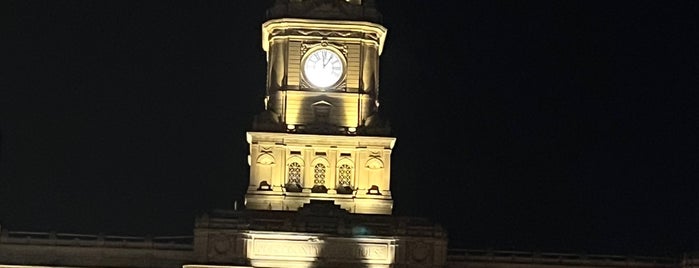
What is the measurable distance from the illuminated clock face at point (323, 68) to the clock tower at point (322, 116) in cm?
5

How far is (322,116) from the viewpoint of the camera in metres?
108

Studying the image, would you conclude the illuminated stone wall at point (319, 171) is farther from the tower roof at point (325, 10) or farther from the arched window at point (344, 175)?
the tower roof at point (325, 10)

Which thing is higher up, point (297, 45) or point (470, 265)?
point (297, 45)

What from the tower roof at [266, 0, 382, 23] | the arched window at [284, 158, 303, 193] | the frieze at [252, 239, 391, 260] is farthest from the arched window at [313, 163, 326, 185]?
the frieze at [252, 239, 391, 260]

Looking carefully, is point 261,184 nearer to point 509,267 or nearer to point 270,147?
point 270,147

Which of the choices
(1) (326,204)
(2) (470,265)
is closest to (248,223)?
(1) (326,204)

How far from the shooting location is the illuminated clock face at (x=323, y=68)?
358 ft

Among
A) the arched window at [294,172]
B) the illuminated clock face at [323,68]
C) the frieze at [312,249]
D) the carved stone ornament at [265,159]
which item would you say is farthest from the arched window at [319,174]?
the frieze at [312,249]

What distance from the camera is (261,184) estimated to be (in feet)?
351

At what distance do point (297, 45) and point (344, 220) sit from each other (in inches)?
476

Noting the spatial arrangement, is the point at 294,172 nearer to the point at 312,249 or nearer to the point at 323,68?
the point at 323,68

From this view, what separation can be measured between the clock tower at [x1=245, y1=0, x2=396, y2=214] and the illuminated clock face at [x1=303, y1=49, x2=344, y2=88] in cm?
5

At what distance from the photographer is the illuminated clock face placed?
10900 centimetres

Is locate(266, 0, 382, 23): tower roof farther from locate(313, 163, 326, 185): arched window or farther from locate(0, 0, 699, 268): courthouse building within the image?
locate(313, 163, 326, 185): arched window
